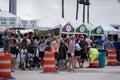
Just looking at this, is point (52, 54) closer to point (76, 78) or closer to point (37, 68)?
point (76, 78)

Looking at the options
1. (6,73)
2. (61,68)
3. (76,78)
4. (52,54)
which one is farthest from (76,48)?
(6,73)

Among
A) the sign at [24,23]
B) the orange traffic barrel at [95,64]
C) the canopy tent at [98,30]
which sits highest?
the sign at [24,23]

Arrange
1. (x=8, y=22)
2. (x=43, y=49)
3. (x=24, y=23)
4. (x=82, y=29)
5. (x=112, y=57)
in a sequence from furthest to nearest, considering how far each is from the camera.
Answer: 1. (x=82, y=29)
2. (x=24, y=23)
3. (x=8, y=22)
4. (x=112, y=57)
5. (x=43, y=49)

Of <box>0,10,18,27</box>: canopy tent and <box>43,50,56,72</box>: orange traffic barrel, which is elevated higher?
<box>0,10,18,27</box>: canopy tent

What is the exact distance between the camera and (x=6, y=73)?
18203 mm

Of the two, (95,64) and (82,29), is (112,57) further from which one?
(82,29)

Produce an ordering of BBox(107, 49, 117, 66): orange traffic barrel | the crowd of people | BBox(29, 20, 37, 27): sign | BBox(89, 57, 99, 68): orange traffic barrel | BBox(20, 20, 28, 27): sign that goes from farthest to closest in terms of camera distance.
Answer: BBox(29, 20, 37, 27): sign, BBox(20, 20, 28, 27): sign, BBox(107, 49, 117, 66): orange traffic barrel, BBox(89, 57, 99, 68): orange traffic barrel, the crowd of people

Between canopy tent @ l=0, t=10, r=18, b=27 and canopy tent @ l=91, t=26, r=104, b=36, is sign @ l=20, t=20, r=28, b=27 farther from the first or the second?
canopy tent @ l=91, t=26, r=104, b=36

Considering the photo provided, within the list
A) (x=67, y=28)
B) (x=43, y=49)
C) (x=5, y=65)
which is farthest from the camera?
(x=67, y=28)

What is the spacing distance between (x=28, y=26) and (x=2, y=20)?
7.23 feet

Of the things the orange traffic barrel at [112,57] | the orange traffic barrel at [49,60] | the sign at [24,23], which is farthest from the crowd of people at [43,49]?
the sign at [24,23]

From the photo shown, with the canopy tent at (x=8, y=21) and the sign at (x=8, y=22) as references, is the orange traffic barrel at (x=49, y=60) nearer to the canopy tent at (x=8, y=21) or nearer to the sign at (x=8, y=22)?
the canopy tent at (x=8, y=21)

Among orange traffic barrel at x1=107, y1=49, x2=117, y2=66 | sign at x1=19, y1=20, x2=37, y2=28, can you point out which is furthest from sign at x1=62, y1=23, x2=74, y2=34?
orange traffic barrel at x1=107, y1=49, x2=117, y2=66

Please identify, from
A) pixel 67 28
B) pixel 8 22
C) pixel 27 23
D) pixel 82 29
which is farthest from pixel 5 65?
pixel 82 29
